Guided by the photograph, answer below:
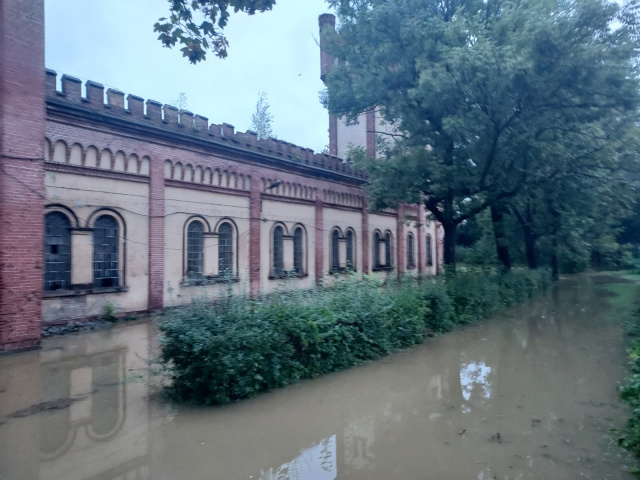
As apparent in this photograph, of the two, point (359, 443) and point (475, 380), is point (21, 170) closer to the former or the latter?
point (359, 443)

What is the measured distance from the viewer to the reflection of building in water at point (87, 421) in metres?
4.91

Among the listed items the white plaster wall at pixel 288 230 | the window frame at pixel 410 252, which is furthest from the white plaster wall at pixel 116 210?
the window frame at pixel 410 252

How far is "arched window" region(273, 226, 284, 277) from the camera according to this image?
62.6 feet

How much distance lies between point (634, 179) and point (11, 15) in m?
21.1

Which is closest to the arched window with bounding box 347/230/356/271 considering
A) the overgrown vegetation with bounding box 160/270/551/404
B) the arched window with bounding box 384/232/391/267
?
the arched window with bounding box 384/232/391/267

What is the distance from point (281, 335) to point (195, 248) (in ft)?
31.0

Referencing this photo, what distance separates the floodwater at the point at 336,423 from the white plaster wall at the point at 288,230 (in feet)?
27.8

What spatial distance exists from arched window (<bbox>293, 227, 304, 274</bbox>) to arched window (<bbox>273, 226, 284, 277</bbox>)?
921 mm

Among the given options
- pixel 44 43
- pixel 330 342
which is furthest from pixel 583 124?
pixel 44 43

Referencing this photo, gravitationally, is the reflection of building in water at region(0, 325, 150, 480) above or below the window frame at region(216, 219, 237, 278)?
below

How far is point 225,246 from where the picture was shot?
16984mm

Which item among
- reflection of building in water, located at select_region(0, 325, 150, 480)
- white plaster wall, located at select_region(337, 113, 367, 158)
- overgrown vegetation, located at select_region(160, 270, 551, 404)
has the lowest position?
reflection of building in water, located at select_region(0, 325, 150, 480)

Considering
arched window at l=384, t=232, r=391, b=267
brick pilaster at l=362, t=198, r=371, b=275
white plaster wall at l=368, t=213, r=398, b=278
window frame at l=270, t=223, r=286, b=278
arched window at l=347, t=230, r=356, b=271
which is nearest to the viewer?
window frame at l=270, t=223, r=286, b=278

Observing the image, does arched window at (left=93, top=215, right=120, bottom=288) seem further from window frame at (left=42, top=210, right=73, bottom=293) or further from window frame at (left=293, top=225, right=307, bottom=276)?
window frame at (left=293, top=225, right=307, bottom=276)
